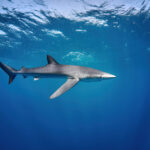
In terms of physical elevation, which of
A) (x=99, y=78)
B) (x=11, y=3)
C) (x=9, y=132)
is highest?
(x=11, y=3)

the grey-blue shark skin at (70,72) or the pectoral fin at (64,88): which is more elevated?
the grey-blue shark skin at (70,72)

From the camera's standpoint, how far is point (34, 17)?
11.2 meters

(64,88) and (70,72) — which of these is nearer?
(64,88)

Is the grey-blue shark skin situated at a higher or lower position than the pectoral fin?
higher

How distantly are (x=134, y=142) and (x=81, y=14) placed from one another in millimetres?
19509

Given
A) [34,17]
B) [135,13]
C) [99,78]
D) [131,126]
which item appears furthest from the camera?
[131,126]

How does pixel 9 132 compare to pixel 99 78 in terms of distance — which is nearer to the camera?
pixel 99 78

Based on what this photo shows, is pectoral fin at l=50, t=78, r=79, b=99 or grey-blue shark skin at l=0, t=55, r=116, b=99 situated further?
grey-blue shark skin at l=0, t=55, r=116, b=99

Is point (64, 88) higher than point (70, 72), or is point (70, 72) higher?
point (70, 72)

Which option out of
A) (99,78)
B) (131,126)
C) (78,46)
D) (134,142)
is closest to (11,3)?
(99,78)

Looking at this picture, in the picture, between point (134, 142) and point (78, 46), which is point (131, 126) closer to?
point (134, 142)

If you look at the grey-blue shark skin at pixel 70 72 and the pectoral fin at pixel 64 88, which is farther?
the grey-blue shark skin at pixel 70 72

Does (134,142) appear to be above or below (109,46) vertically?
below

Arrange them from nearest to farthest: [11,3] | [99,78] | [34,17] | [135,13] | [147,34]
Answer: [99,78] < [11,3] < [135,13] < [34,17] < [147,34]
